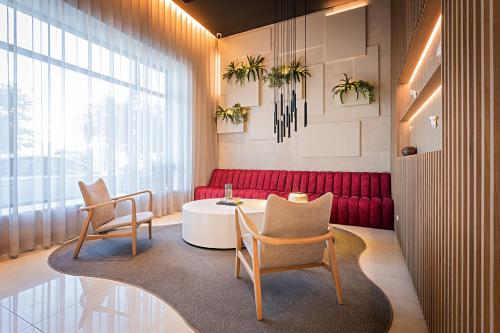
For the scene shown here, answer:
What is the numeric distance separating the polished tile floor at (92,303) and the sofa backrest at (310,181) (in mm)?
1971

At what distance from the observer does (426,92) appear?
7.54 ft

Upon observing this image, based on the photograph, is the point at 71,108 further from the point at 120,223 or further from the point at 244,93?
the point at 244,93

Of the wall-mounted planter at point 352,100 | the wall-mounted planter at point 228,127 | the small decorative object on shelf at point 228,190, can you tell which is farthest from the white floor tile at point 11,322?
the wall-mounted planter at point 352,100

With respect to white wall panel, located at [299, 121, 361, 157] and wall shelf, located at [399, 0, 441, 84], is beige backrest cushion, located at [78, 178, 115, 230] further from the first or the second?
white wall panel, located at [299, 121, 361, 157]

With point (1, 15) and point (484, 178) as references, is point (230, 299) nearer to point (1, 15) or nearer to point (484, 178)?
point (484, 178)

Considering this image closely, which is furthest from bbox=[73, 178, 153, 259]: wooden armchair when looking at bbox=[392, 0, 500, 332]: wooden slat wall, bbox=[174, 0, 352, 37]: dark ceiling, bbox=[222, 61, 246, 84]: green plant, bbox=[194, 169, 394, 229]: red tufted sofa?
bbox=[222, 61, 246, 84]: green plant

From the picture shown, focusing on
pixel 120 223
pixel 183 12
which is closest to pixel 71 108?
pixel 120 223

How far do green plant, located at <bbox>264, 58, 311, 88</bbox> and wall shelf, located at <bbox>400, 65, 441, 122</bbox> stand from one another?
2.37 metres

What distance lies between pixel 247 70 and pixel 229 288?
489 cm

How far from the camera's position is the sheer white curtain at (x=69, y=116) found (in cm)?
289

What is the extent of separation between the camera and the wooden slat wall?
86 cm

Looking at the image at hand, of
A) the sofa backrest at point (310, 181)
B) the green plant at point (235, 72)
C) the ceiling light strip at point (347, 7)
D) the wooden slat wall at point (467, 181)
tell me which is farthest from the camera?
the green plant at point (235, 72)

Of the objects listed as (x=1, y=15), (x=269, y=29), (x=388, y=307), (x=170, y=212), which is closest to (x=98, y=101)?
(x=1, y=15)

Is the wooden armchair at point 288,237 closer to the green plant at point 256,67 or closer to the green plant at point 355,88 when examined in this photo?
the green plant at point 355,88
